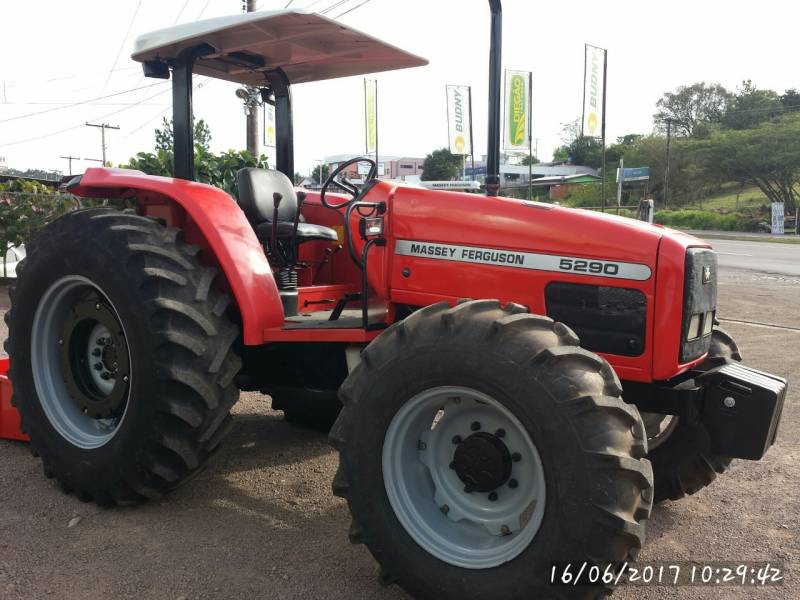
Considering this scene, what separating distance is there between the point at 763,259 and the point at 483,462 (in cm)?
1915

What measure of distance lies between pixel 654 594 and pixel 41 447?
9.61ft

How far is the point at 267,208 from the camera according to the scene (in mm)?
4020

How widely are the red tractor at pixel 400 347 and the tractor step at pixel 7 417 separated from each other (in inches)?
21.3

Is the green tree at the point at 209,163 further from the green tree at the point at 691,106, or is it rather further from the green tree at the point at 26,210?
the green tree at the point at 691,106

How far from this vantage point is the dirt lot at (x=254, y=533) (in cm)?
271

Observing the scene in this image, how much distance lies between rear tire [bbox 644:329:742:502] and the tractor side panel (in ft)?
2.44

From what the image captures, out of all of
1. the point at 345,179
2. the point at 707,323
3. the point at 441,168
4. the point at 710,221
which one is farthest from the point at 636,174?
the point at 707,323

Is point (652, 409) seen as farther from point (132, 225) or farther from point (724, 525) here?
point (132, 225)

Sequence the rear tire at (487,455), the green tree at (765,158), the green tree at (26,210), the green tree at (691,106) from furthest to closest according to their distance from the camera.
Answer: the green tree at (691,106)
the green tree at (765,158)
the green tree at (26,210)
the rear tire at (487,455)

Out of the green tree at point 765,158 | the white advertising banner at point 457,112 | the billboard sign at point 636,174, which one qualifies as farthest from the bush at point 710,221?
the white advertising banner at point 457,112

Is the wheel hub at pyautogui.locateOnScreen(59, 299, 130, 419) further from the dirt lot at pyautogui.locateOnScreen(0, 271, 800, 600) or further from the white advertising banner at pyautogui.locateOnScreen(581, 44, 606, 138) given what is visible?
the white advertising banner at pyautogui.locateOnScreen(581, 44, 606, 138)

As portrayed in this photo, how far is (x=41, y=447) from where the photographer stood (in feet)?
11.7

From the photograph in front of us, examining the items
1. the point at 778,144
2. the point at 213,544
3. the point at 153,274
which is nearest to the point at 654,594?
the point at 213,544

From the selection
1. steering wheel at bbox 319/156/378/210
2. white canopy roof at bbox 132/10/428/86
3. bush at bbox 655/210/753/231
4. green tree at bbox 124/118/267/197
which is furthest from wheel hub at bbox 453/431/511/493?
bush at bbox 655/210/753/231
